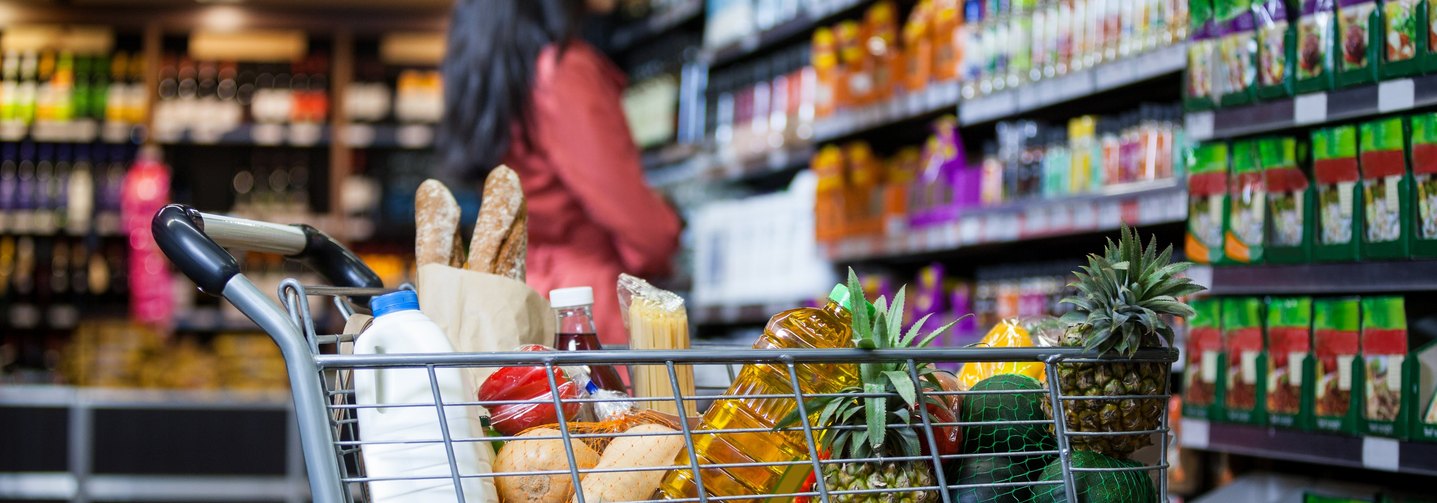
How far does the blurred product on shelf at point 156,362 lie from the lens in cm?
638

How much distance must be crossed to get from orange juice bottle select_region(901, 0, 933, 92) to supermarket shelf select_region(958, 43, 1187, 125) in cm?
22

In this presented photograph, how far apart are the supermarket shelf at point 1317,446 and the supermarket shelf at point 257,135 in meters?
5.45

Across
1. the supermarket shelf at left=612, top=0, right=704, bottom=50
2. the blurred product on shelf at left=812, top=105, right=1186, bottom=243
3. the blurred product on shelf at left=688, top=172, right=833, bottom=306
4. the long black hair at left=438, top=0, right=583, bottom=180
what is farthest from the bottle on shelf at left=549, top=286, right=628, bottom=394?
the supermarket shelf at left=612, top=0, right=704, bottom=50

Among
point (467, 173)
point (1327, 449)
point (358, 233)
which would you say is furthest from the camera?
point (358, 233)

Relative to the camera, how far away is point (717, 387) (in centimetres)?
154

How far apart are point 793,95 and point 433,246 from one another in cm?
269

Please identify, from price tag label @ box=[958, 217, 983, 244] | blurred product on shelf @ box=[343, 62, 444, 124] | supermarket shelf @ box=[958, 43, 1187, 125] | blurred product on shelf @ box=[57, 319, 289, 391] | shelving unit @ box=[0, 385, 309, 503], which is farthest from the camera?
blurred product on shelf @ box=[343, 62, 444, 124]

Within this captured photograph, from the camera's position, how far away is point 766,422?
3.73 feet

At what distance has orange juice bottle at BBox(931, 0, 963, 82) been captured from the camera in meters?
3.26

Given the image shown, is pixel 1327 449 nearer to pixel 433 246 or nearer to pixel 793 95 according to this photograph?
pixel 433 246

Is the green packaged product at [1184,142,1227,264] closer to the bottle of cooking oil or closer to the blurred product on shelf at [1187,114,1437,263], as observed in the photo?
the blurred product on shelf at [1187,114,1437,263]

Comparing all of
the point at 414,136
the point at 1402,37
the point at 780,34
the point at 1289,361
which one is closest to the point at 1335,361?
the point at 1289,361

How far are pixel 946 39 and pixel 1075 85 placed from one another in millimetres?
578

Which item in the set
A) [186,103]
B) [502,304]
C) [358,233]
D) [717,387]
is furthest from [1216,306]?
[186,103]
